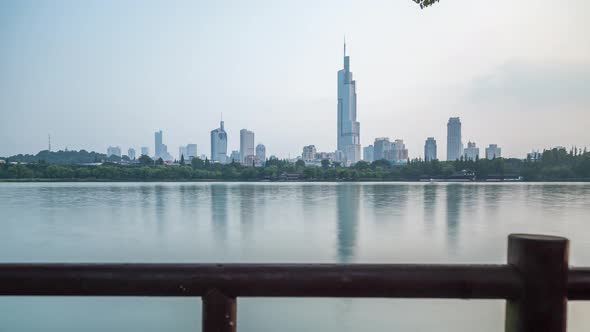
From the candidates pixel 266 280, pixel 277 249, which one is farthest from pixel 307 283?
pixel 277 249

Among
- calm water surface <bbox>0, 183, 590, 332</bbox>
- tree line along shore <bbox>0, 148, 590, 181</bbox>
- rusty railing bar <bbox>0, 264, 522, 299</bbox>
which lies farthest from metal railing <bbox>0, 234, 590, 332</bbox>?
tree line along shore <bbox>0, 148, 590, 181</bbox>

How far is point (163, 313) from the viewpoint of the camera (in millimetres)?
8406

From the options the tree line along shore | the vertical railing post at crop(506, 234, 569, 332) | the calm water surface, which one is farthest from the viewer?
the tree line along shore

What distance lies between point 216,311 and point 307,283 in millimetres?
232

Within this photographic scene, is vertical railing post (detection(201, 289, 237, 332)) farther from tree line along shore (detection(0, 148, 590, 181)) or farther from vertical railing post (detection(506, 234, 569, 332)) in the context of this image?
tree line along shore (detection(0, 148, 590, 181))

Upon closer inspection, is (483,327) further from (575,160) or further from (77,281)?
(575,160)

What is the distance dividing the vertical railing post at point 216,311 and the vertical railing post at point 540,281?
27.9 inches

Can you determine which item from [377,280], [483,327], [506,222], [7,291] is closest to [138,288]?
[7,291]

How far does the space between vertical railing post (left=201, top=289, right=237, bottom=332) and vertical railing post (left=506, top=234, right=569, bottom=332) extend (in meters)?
0.71

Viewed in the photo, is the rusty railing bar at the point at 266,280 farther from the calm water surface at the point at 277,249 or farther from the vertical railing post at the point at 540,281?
the calm water surface at the point at 277,249

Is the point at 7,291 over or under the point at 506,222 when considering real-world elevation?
over

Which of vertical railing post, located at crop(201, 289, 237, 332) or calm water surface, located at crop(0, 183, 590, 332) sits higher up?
vertical railing post, located at crop(201, 289, 237, 332)

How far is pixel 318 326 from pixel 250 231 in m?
12.8

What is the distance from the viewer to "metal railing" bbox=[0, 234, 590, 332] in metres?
1.08
